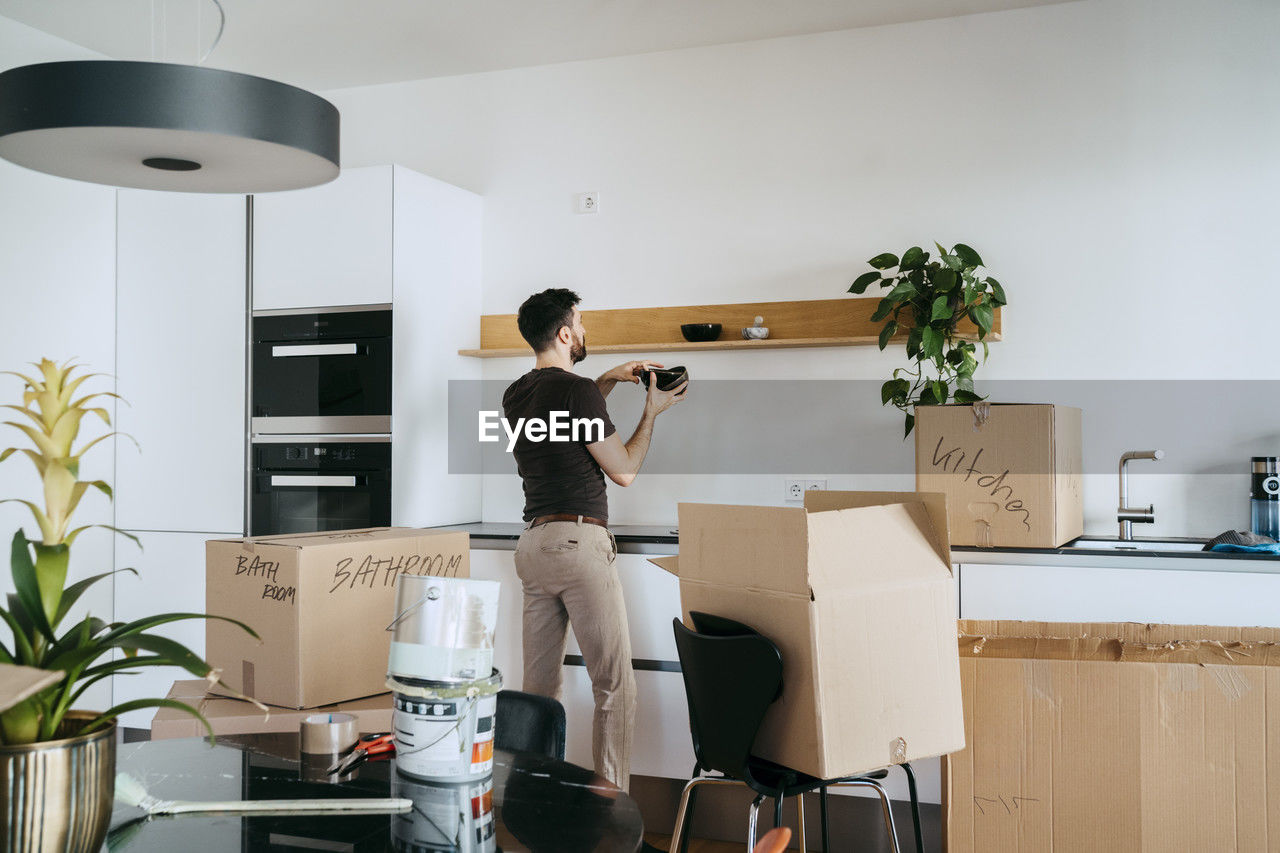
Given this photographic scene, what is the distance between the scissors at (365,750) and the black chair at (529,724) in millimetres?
229

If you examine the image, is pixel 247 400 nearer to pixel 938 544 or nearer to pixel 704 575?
pixel 704 575

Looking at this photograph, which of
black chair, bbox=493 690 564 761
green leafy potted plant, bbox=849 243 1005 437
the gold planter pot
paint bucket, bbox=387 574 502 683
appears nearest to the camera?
the gold planter pot

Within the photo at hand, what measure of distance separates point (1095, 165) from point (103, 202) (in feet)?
11.6

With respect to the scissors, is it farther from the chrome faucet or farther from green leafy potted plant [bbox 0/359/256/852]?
the chrome faucet

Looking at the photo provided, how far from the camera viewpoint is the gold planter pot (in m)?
0.96

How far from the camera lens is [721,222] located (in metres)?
3.72

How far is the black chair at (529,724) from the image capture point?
68.9 inches

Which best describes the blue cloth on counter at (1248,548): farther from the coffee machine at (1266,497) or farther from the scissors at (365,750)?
the scissors at (365,750)

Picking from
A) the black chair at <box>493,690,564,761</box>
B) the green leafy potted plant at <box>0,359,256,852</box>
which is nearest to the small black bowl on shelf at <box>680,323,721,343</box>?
the black chair at <box>493,690,564,761</box>

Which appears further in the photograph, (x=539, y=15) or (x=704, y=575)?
(x=539, y=15)

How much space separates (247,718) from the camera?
1802 mm

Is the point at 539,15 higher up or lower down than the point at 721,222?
higher up

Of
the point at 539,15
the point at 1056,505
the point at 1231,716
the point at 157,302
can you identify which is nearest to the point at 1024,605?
the point at 1056,505

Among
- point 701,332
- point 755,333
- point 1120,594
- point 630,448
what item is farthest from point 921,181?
point 1120,594
